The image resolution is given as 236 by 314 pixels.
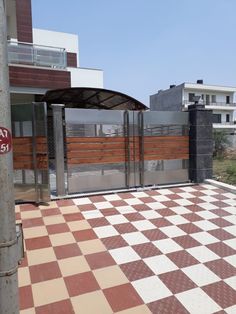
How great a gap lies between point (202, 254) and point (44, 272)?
1952mm

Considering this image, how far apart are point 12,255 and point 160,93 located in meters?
39.7

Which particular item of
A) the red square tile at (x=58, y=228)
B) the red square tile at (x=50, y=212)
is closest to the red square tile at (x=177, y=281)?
the red square tile at (x=58, y=228)

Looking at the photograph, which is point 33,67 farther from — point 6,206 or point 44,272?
point 6,206

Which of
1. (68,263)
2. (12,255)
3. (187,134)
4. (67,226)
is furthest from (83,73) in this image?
(12,255)

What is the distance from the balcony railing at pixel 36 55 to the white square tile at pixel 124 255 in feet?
26.7

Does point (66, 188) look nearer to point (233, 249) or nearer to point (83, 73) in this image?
point (233, 249)

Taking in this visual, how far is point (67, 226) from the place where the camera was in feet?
13.8

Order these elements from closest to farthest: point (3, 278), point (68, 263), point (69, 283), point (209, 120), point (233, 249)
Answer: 1. point (3, 278)
2. point (69, 283)
3. point (68, 263)
4. point (233, 249)
5. point (209, 120)

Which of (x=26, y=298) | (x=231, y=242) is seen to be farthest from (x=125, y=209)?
(x=26, y=298)

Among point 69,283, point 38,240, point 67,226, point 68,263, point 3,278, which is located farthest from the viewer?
point 67,226

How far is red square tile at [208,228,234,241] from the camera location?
12.3 feet

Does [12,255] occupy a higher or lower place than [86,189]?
higher

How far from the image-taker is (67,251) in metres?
3.37

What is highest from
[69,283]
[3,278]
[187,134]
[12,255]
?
[187,134]
